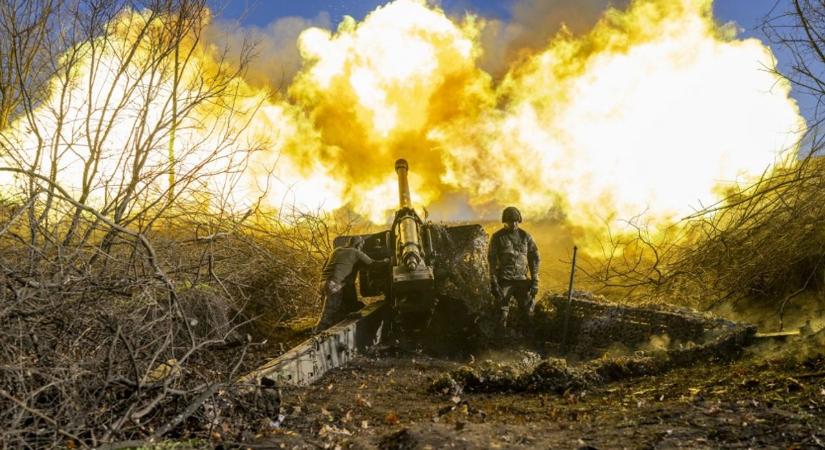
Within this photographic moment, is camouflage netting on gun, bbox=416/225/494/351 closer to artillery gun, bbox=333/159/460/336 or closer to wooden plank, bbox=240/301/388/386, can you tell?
artillery gun, bbox=333/159/460/336

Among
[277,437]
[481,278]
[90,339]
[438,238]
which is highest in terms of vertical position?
[438,238]

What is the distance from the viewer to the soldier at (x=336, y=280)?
33.7ft

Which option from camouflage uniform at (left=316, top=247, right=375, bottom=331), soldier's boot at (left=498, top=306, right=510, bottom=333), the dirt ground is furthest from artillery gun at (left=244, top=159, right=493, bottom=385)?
the dirt ground

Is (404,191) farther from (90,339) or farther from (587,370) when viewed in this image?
(90,339)

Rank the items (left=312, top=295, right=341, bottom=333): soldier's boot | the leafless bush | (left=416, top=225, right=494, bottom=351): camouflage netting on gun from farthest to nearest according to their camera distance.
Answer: (left=416, top=225, right=494, bottom=351): camouflage netting on gun
(left=312, top=295, right=341, bottom=333): soldier's boot
the leafless bush

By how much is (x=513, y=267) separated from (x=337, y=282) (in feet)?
9.53

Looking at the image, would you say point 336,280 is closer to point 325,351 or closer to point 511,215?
point 325,351

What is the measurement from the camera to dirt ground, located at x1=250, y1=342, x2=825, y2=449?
5.05 m

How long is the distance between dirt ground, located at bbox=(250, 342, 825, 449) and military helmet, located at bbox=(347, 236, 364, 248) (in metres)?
3.69

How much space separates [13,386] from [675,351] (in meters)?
6.83

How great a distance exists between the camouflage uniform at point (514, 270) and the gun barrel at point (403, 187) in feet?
5.95

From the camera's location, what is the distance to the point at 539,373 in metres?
7.47

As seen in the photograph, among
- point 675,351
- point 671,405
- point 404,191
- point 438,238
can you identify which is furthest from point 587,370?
point 404,191

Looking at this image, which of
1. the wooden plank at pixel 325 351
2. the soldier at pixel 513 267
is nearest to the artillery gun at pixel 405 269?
the wooden plank at pixel 325 351
